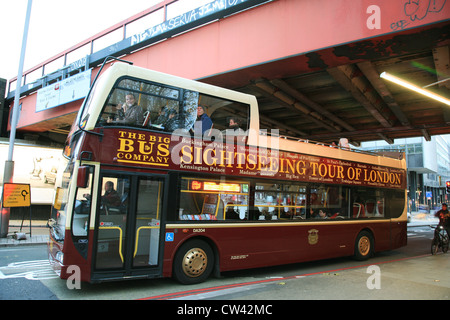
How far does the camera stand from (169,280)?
6754mm

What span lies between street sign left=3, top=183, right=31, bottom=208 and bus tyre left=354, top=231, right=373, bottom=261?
11.5 meters

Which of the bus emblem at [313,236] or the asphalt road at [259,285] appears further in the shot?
the bus emblem at [313,236]

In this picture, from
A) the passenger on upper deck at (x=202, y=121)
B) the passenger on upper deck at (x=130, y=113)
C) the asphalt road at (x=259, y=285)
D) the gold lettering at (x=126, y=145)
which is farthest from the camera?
the passenger on upper deck at (x=202, y=121)

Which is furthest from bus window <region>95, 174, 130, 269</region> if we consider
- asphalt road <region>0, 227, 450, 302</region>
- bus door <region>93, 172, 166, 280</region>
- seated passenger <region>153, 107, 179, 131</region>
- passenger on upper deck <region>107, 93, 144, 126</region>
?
seated passenger <region>153, 107, 179, 131</region>

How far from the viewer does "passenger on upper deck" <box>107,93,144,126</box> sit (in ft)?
19.6

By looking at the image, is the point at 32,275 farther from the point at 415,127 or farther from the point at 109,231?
the point at 415,127

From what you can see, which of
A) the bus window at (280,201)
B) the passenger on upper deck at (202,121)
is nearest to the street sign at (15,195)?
the passenger on upper deck at (202,121)

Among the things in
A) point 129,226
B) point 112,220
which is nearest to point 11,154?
point 112,220

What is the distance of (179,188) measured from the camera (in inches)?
253

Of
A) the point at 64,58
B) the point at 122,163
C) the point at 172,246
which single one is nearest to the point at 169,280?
the point at 172,246

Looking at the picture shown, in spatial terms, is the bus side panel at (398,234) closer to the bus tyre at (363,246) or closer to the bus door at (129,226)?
the bus tyre at (363,246)

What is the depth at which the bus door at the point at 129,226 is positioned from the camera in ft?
18.4

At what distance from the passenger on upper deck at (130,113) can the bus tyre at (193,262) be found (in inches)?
104
